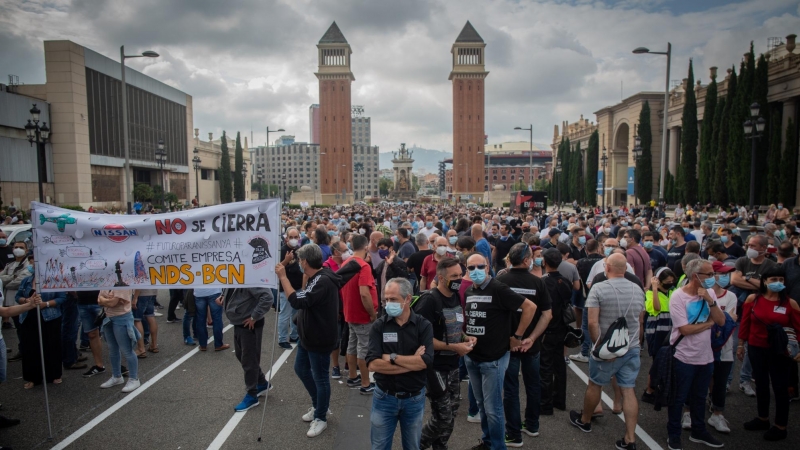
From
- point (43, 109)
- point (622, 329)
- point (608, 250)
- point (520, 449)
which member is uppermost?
point (43, 109)

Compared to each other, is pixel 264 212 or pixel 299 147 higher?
pixel 299 147

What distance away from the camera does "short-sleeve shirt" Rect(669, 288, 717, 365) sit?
4.89m

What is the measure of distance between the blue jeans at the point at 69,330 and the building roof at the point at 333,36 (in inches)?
3860

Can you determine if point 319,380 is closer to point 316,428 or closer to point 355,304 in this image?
point 316,428

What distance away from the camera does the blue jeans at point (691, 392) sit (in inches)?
194

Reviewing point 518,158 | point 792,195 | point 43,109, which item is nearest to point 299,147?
point 518,158

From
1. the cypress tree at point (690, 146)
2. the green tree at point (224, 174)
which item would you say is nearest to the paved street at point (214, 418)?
the cypress tree at point (690, 146)

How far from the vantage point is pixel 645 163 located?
44.3m

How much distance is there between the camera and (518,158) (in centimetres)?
16925

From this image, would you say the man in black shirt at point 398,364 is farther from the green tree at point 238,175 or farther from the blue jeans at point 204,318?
the green tree at point 238,175

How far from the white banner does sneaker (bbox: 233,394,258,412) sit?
157 cm

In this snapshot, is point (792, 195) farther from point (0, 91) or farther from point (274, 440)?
point (0, 91)

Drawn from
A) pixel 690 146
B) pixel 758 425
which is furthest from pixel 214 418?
pixel 690 146

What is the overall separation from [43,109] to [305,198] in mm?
47168
